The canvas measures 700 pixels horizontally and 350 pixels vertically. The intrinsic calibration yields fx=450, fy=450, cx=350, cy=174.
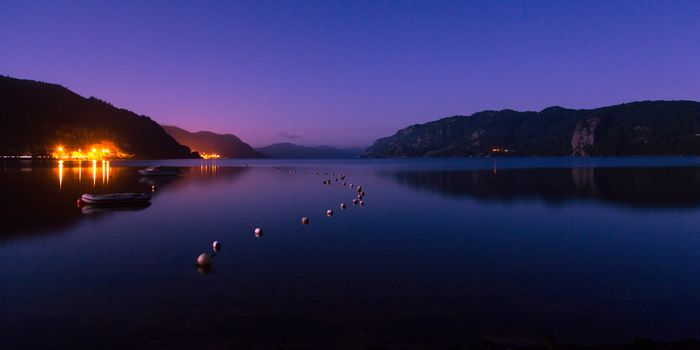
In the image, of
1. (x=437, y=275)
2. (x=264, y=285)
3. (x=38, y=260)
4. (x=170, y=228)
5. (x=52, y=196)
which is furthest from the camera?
(x=52, y=196)

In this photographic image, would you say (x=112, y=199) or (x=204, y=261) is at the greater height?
(x=112, y=199)

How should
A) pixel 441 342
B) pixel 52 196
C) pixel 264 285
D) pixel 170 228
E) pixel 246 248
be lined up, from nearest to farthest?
pixel 441 342 → pixel 264 285 → pixel 246 248 → pixel 170 228 → pixel 52 196

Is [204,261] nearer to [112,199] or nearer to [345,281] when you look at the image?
Answer: [345,281]

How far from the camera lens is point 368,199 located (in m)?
45.1

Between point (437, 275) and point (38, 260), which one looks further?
point (38, 260)

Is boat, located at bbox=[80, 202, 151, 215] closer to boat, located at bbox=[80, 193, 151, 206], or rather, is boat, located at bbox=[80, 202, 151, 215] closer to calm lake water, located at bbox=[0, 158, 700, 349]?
boat, located at bbox=[80, 193, 151, 206]

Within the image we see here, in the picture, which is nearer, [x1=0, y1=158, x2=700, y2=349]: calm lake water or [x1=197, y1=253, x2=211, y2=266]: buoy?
[x1=0, y1=158, x2=700, y2=349]: calm lake water

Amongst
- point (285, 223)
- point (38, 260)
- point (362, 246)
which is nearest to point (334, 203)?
point (285, 223)

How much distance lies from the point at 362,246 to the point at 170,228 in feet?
41.1

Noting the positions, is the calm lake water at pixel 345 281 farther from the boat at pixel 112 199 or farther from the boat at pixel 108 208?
the boat at pixel 112 199

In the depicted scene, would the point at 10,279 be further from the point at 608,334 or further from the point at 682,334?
the point at 682,334

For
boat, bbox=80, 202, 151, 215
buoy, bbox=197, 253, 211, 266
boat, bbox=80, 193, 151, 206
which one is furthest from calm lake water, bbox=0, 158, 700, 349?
boat, bbox=80, 193, 151, 206

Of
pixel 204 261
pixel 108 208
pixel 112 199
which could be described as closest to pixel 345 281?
pixel 204 261

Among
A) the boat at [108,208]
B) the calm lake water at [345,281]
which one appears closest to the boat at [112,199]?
the boat at [108,208]
